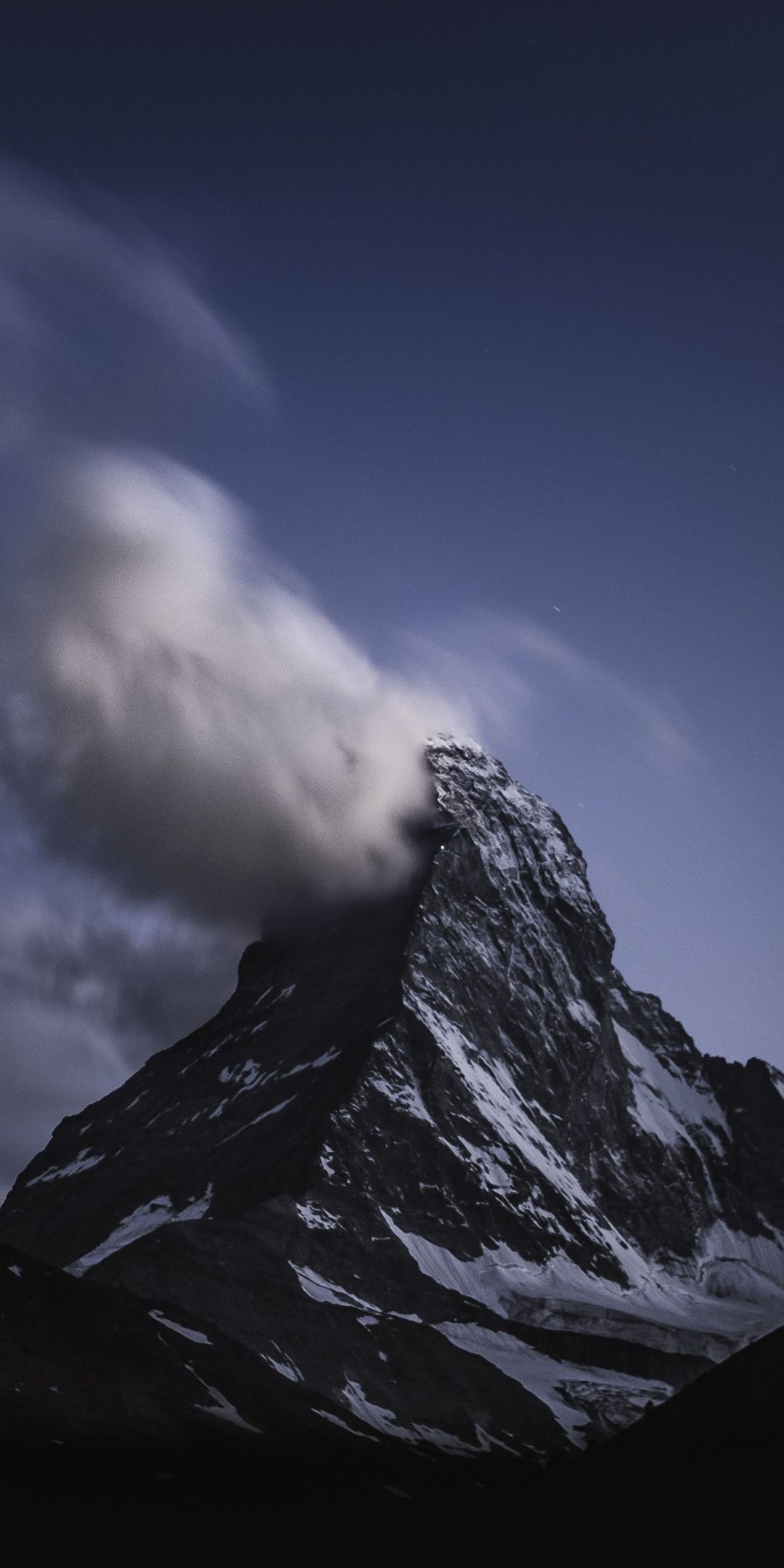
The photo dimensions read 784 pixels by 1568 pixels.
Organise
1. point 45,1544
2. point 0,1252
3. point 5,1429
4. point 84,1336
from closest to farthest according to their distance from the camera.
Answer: point 45,1544 → point 5,1429 → point 84,1336 → point 0,1252

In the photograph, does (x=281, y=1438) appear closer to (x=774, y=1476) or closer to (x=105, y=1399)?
(x=105, y=1399)

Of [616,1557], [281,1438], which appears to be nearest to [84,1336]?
A: [281,1438]

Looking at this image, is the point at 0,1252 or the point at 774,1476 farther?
the point at 0,1252

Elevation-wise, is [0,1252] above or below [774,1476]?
below

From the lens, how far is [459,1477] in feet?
627

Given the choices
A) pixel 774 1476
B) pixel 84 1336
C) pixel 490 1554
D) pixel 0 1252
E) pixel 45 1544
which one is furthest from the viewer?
pixel 0 1252

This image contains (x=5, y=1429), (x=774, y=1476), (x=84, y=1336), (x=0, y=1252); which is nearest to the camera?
(x=5, y=1429)

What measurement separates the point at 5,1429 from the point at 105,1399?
18391 mm

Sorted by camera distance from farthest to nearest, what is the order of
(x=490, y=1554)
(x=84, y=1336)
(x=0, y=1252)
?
1. (x=0, y=1252)
2. (x=84, y=1336)
3. (x=490, y=1554)

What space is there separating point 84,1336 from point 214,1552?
57564 millimetres

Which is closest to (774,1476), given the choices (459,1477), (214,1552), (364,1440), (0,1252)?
(459,1477)

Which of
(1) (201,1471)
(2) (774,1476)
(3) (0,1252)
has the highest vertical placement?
(2) (774,1476)

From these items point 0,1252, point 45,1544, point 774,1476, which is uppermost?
point 774,1476

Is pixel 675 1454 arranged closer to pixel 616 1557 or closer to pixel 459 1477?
pixel 459 1477
